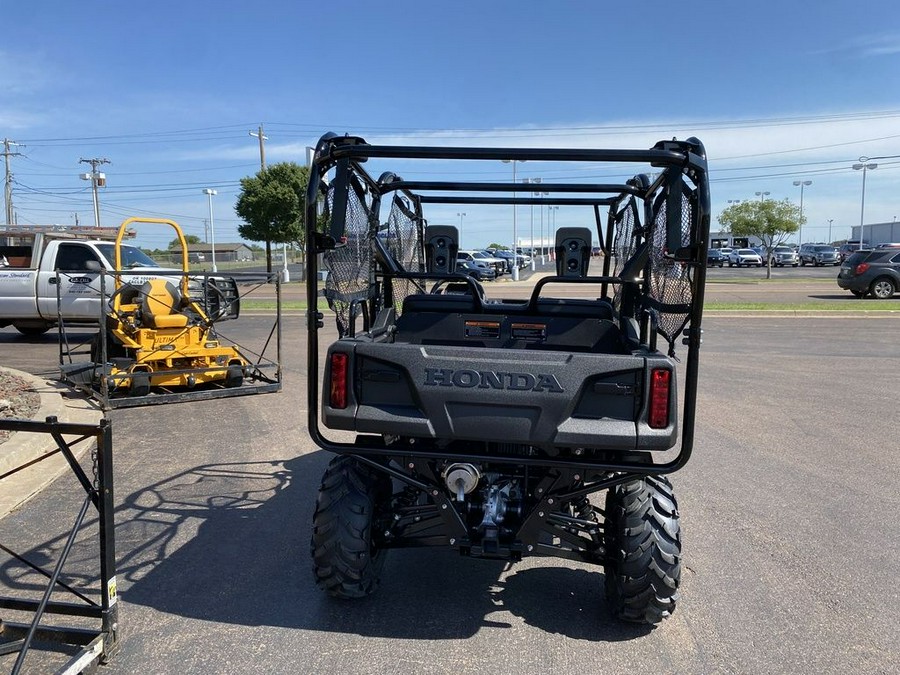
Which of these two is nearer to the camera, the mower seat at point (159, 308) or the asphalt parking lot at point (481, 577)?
the asphalt parking lot at point (481, 577)

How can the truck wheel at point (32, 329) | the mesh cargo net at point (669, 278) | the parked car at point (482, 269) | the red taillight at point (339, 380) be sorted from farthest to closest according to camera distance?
the parked car at point (482, 269) < the truck wheel at point (32, 329) < the mesh cargo net at point (669, 278) < the red taillight at point (339, 380)

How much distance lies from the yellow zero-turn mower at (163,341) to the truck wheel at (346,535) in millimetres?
5525

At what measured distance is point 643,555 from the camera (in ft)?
11.1

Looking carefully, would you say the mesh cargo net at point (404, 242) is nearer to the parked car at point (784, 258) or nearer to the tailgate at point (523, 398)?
the tailgate at point (523, 398)

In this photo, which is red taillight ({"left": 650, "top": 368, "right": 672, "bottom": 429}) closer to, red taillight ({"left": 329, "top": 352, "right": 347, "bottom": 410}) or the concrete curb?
red taillight ({"left": 329, "top": 352, "right": 347, "bottom": 410})

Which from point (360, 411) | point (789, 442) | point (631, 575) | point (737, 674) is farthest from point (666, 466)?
point (789, 442)

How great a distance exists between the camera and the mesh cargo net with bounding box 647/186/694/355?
351 centimetres

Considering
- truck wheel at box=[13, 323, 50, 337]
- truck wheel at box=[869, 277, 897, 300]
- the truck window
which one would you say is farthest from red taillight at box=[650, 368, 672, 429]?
truck wheel at box=[869, 277, 897, 300]

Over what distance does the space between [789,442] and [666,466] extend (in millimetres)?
4331

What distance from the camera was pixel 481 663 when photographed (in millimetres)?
3146

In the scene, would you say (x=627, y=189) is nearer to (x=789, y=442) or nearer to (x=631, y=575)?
(x=631, y=575)

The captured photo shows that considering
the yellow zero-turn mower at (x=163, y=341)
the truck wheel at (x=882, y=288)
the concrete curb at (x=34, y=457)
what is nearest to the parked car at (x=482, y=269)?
the truck wheel at (x=882, y=288)

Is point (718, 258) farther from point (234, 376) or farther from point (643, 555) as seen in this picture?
point (643, 555)

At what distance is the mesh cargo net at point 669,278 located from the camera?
138 inches
